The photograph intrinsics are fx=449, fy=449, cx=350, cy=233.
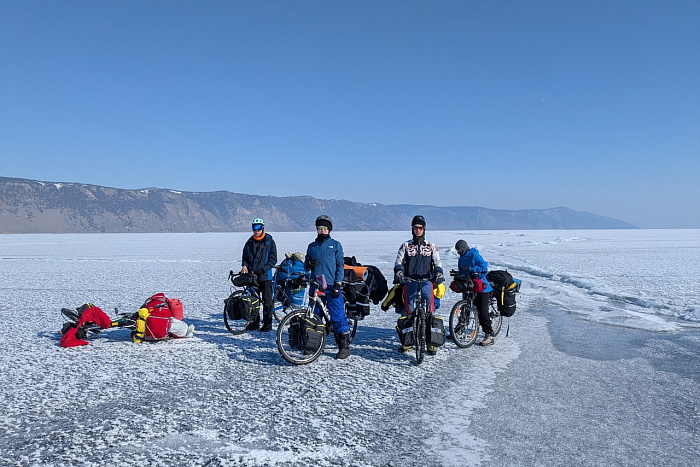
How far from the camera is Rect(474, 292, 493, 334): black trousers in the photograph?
269 inches

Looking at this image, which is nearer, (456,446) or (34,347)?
(456,446)

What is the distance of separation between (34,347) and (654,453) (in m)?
7.81

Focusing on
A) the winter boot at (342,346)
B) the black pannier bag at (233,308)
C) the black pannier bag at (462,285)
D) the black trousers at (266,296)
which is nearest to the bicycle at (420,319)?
the black pannier bag at (462,285)

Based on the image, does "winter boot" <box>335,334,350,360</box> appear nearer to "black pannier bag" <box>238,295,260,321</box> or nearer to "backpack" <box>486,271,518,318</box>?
"black pannier bag" <box>238,295,260,321</box>

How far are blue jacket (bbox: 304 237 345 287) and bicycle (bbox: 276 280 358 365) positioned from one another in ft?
0.48

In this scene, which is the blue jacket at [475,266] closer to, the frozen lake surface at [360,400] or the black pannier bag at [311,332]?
the frozen lake surface at [360,400]

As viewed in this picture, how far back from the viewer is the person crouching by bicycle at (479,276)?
677 cm

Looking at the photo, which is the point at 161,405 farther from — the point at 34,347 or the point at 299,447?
the point at 34,347

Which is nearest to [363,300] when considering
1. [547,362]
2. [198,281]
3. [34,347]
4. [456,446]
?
[547,362]

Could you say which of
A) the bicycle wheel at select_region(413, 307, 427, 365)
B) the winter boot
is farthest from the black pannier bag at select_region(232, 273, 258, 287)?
the bicycle wheel at select_region(413, 307, 427, 365)

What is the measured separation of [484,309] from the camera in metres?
6.88

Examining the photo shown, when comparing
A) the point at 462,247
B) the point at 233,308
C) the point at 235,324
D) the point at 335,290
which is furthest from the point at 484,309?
the point at 235,324

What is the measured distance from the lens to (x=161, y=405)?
4.56m

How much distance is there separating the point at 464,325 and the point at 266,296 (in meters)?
3.38
